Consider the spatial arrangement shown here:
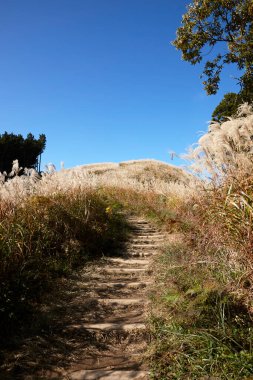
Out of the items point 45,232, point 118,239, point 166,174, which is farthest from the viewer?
point 166,174

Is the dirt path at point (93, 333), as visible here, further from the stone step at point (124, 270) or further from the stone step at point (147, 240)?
the stone step at point (147, 240)

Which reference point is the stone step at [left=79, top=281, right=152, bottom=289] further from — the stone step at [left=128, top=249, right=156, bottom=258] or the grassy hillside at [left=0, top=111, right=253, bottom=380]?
the stone step at [left=128, top=249, right=156, bottom=258]

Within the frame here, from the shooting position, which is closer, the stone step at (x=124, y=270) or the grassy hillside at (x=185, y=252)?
the grassy hillside at (x=185, y=252)

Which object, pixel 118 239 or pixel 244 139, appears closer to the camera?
pixel 244 139

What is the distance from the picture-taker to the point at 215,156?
5.28 m

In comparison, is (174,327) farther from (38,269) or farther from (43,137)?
(43,137)

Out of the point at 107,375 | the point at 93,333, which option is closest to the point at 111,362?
the point at 107,375

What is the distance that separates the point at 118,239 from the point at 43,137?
29128mm

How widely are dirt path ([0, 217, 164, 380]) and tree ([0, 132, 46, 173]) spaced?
2582 centimetres

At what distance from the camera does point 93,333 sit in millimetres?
3652

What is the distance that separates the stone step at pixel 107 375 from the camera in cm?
273

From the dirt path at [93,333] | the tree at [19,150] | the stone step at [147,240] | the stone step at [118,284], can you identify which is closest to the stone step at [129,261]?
the dirt path at [93,333]

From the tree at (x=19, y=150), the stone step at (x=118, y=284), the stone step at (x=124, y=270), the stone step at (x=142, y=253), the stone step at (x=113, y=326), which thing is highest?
the tree at (x=19, y=150)

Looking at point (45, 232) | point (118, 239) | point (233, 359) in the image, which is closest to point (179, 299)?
point (233, 359)
